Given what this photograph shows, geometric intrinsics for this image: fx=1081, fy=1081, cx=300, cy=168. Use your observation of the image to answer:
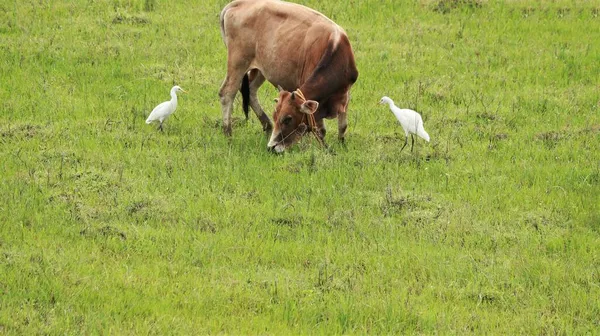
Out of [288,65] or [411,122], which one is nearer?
[411,122]

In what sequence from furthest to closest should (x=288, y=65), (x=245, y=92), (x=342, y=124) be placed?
(x=245, y=92)
(x=288, y=65)
(x=342, y=124)

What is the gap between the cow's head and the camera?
12.8 meters

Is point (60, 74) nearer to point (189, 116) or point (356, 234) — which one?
point (189, 116)

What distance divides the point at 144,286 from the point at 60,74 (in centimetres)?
740

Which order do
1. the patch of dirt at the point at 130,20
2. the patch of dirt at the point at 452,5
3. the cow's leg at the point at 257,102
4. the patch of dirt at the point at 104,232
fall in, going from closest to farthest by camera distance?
1. the patch of dirt at the point at 104,232
2. the cow's leg at the point at 257,102
3. the patch of dirt at the point at 130,20
4. the patch of dirt at the point at 452,5

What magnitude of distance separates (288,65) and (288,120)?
1.01 metres

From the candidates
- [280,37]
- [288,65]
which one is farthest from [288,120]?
[280,37]

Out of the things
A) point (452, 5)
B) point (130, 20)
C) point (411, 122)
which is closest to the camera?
point (411, 122)

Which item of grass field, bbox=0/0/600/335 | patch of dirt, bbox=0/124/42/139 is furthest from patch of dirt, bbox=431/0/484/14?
patch of dirt, bbox=0/124/42/139

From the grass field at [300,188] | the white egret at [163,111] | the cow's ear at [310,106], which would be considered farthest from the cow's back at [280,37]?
the white egret at [163,111]

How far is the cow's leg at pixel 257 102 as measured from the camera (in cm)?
1420

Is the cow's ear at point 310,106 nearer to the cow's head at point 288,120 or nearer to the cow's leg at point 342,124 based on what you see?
the cow's head at point 288,120

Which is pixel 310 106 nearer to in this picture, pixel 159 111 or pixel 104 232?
pixel 159 111

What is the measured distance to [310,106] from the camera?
41.6 feet
